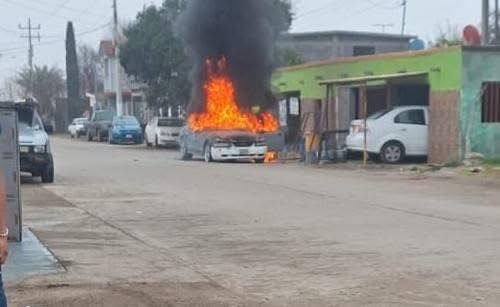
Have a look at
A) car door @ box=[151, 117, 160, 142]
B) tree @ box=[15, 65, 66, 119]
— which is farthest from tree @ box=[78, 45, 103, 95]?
car door @ box=[151, 117, 160, 142]

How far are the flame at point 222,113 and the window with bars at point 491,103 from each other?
310 inches

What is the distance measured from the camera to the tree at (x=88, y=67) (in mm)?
100625

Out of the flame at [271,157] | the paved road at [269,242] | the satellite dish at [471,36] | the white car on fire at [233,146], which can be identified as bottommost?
the paved road at [269,242]

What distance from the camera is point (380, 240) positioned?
1083 cm

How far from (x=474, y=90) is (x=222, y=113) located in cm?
1050

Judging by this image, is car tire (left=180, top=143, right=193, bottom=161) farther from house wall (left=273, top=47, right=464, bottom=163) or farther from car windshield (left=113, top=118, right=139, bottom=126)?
car windshield (left=113, top=118, right=139, bottom=126)

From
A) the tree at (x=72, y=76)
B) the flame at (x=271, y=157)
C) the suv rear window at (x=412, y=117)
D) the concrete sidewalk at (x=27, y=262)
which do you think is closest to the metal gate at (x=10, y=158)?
the concrete sidewalk at (x=27, y=262)

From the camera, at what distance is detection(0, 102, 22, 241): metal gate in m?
10.1

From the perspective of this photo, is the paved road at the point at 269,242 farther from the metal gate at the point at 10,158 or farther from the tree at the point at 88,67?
the tree at the point at 88,67

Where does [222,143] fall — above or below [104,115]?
below

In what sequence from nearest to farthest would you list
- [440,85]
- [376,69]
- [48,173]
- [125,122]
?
[48,173] < [440,85] < [376,69] < [125,122]

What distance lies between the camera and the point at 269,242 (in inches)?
428

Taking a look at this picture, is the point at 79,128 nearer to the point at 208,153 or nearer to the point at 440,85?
the point at 208,153

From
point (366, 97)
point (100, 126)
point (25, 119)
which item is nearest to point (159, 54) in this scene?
point (100, 126)
